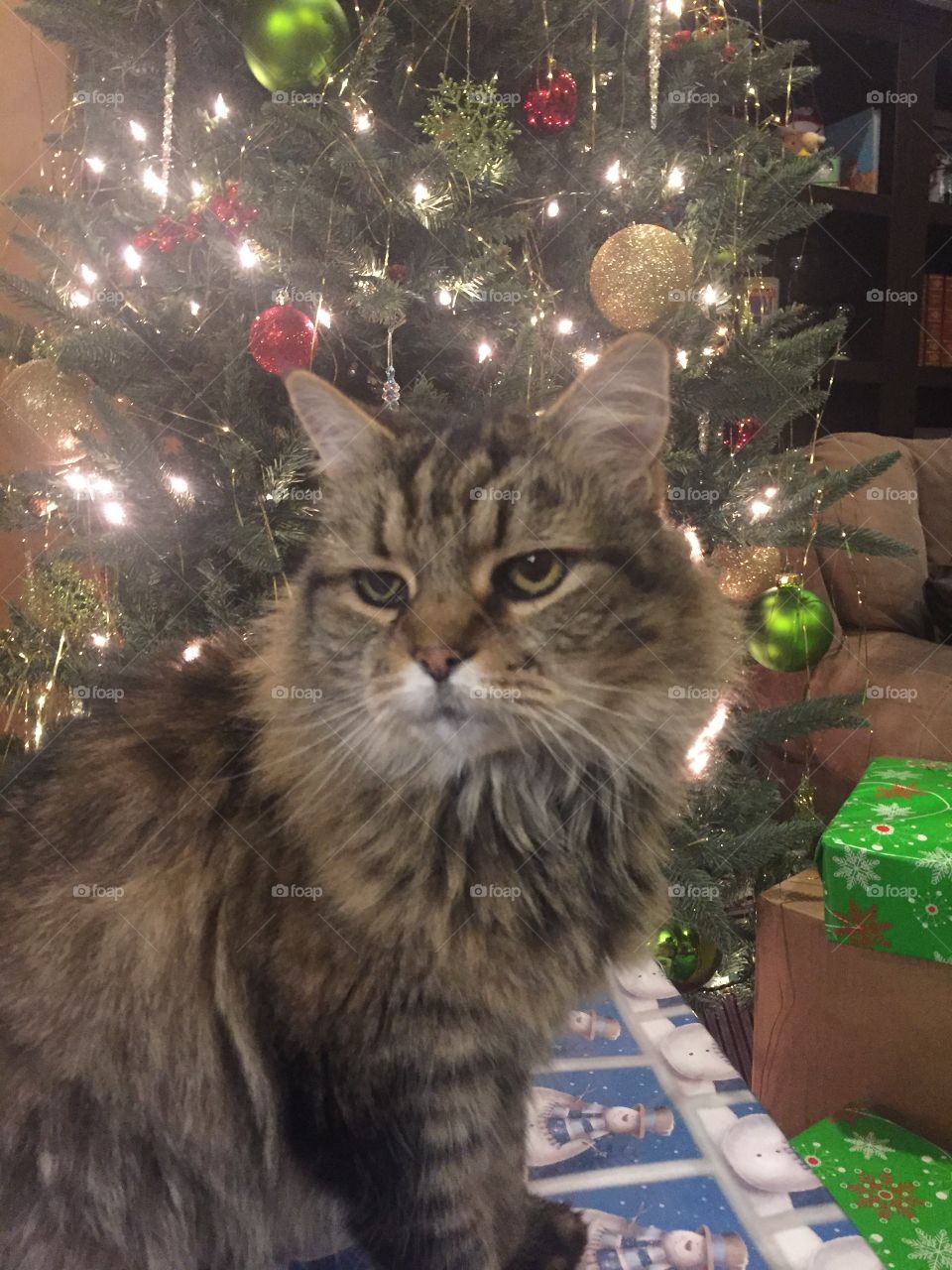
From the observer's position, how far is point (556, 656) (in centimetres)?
63

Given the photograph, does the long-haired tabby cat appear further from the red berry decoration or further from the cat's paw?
the red berry decoration

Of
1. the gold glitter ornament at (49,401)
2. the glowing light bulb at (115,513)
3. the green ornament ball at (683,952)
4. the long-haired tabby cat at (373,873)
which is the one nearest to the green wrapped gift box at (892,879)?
the green ornament ball at (683,952)

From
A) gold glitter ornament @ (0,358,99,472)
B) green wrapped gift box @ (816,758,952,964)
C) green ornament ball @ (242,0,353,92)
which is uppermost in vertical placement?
green ornament ball @ (242,0,353,92)

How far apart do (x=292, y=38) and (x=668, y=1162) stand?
1367 millimetres

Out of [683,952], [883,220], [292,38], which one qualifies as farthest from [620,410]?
[883,220]

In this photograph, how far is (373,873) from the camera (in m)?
0.66

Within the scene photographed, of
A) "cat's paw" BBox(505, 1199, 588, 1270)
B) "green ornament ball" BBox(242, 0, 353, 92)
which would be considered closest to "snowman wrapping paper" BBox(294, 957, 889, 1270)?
"cat's paw" BBox(505, 1199, 588, 1270)

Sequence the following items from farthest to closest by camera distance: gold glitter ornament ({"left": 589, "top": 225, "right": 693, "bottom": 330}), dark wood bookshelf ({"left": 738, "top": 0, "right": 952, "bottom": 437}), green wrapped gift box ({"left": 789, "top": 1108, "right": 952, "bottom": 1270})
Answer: dark wood bookshelf ({"left": 738, "top": 0, "right": 952, "bottom": 437}) → gold glitter ornament ({"left": 589, "top": 225, "right": 693, "bottom": 330}) → green wrapped gift box ({"left": 789, "top": 1108, "right": 952, "bottom": 1270})

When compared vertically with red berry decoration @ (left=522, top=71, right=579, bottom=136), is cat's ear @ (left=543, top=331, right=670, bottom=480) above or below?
below

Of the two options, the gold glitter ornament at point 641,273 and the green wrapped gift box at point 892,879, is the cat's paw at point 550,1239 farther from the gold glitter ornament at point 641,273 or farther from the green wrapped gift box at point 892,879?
the gold glitter ornament at point 641,273

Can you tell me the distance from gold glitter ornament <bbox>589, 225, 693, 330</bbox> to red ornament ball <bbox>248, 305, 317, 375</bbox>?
42 centimetres

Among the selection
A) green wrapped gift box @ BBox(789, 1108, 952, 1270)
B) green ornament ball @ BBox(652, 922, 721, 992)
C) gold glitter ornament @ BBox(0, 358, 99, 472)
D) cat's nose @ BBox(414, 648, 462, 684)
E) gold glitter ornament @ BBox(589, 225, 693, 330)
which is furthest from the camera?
green ornament ball @ BBox(652, 922, 721, 992)

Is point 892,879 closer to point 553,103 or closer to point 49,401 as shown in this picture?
point 553,103

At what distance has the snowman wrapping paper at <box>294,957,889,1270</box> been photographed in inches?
28.8
